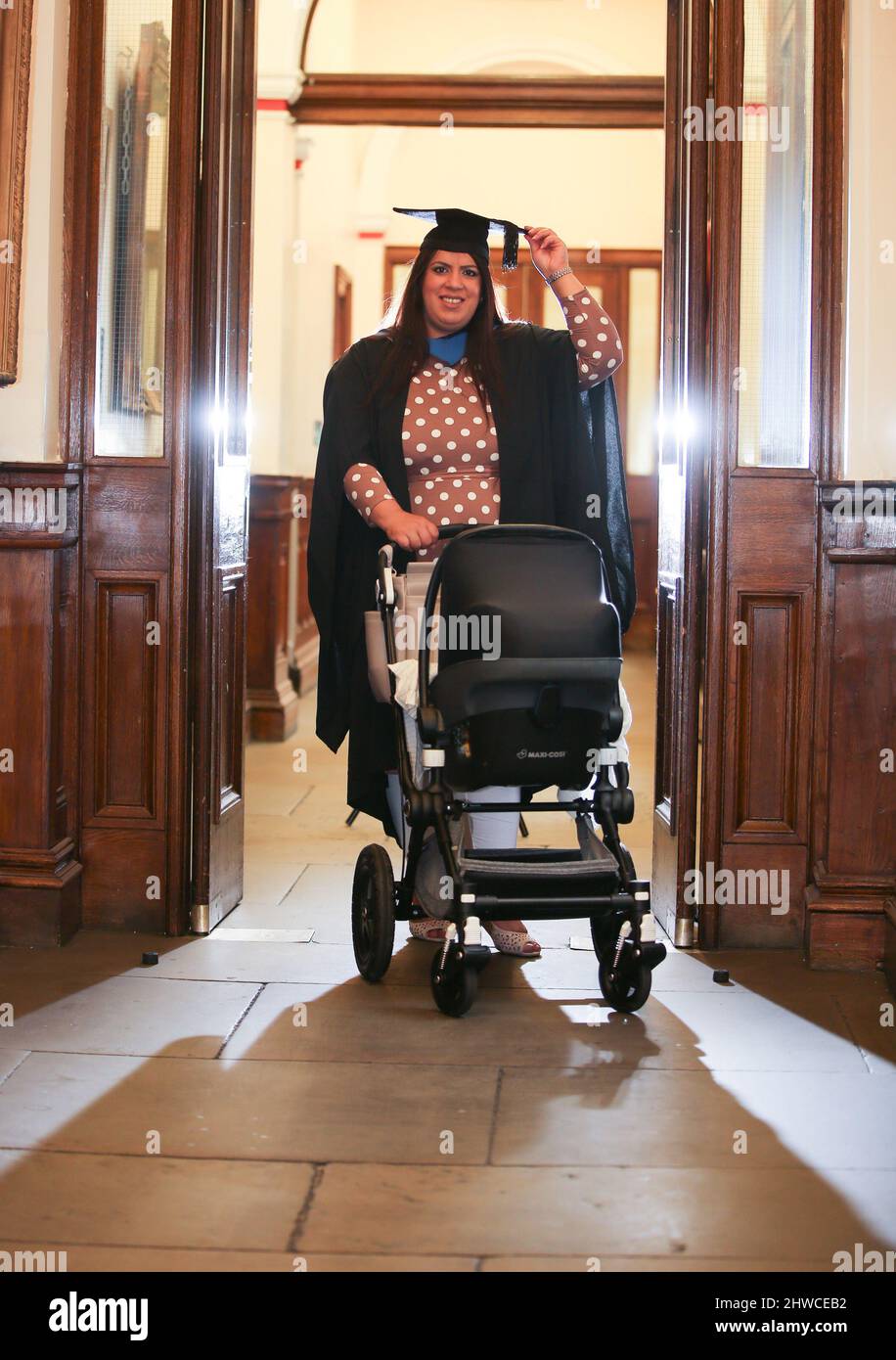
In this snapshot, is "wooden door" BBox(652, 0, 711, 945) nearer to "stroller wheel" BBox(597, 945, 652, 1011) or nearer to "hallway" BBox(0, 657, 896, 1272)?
"hallway" BBox(0, 657, 896, 1272)

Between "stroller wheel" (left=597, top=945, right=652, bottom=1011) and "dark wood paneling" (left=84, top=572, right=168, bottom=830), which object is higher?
"dark wood paneling" (left=84, top=572, right=168, bottom=830)

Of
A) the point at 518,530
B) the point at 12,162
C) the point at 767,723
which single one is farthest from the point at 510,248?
the point at 767,723

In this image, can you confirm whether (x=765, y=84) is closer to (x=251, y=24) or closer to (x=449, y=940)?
(x=251, y=24)

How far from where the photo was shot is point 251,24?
4305 mm

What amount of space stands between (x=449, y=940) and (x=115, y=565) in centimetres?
135

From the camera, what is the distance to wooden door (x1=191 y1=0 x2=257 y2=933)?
13.2 ft

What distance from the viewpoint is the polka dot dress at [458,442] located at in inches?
145

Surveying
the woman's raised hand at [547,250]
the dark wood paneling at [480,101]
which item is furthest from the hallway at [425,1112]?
the dark wood paneling at [480,101]

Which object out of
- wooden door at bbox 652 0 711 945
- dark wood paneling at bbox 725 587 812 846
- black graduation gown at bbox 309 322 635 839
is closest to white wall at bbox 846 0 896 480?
wooden door at bbox 652 0 711 945

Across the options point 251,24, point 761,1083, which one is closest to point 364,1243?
point 761,1083

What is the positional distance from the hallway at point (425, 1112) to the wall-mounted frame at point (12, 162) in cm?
143

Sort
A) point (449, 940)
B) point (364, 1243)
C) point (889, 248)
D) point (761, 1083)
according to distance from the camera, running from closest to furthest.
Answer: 1. point (364, 1243)
2. point (761, 1083)
3. point (449, 940)
4. point (889, 248)

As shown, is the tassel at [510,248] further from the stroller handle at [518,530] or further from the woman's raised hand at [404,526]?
the stroller handle at [518,530]
